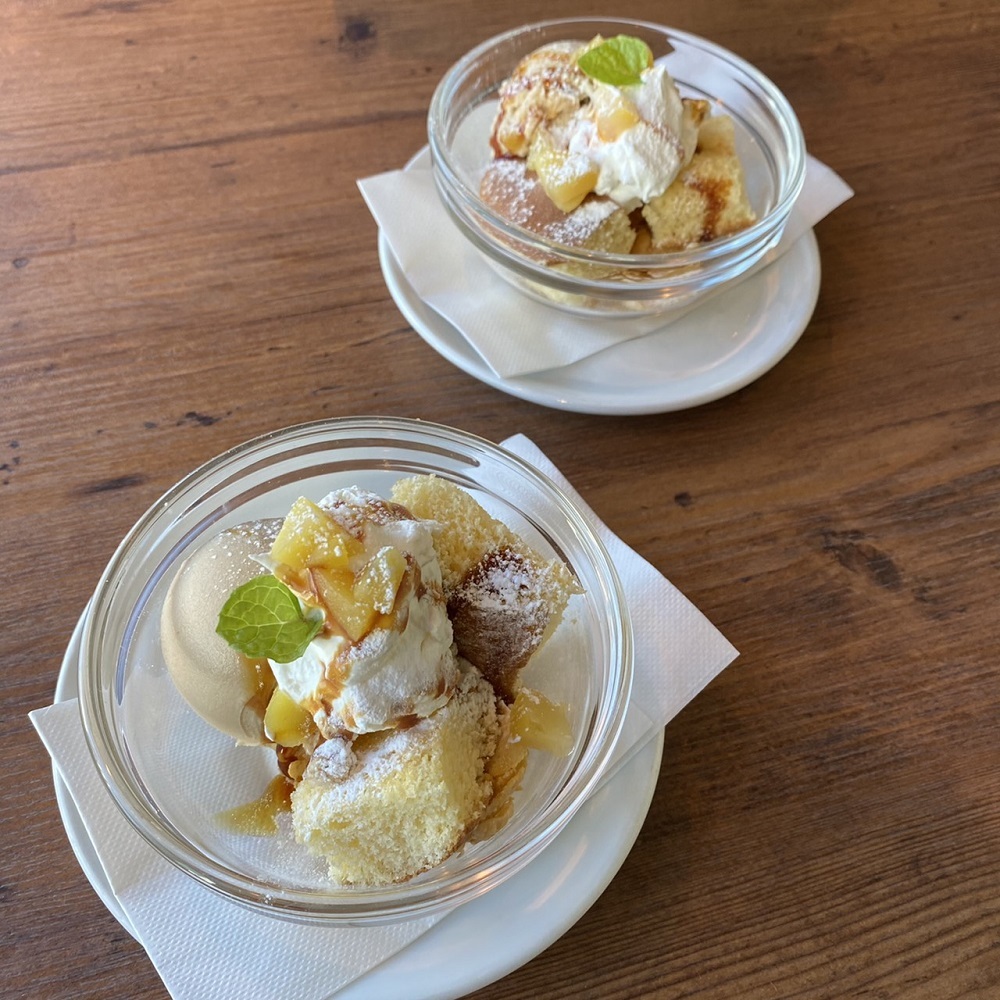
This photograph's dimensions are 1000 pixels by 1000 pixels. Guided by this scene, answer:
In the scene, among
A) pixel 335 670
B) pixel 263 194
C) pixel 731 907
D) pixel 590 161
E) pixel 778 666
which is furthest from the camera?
pixel 263 194

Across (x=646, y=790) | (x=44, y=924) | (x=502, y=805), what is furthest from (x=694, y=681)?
(x=44, y=924)

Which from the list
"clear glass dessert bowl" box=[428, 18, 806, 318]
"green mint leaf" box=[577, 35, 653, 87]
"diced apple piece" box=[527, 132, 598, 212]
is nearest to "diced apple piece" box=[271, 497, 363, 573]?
"clear glass dessert bowl" box=[428, 18, 806, 318]

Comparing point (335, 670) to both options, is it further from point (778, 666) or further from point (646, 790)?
point (778, 666)

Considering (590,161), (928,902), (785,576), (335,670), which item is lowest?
(928,902)

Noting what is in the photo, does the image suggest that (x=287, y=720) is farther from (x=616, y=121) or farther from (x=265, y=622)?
(x=616, y=121)

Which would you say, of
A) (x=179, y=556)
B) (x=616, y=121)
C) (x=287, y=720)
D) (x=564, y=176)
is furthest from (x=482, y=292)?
(x=287, y=720)
